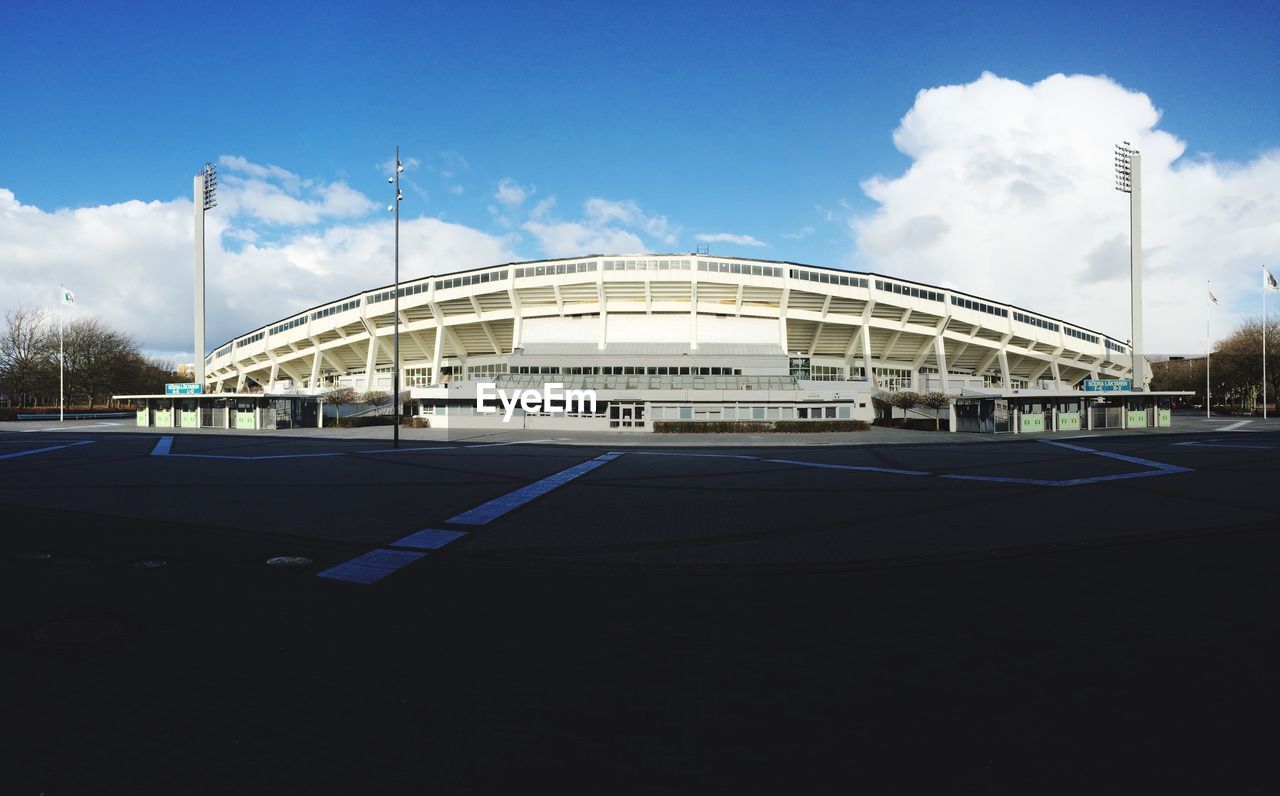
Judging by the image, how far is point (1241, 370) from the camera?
58.0 meters

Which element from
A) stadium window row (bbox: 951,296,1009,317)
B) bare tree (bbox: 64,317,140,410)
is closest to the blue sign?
stadium window row (bbox: 951,296,1009,317)

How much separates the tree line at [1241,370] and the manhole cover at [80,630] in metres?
78.5

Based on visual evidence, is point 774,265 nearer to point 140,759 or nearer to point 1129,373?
point 1129,373

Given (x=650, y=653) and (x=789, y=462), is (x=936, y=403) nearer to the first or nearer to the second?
(x=789, y=462)

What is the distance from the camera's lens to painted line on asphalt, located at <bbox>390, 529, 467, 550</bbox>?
8.38 m

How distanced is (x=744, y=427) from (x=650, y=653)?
3177 cm

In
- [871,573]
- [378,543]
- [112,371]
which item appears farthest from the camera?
[112,371]

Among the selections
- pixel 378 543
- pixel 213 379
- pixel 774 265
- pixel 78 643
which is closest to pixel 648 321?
pixel 774 265

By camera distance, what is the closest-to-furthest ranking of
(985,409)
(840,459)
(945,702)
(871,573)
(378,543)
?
(945,702), (871,573), (378,543), (840,459), (985,409)

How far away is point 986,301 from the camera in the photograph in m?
55.3

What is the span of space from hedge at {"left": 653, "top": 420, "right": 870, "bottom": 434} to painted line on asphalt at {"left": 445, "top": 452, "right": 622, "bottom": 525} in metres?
18.2

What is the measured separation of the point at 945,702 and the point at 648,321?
49319mm

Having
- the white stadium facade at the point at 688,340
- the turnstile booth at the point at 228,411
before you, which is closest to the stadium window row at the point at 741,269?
the white stadium facade at the point at 688,340

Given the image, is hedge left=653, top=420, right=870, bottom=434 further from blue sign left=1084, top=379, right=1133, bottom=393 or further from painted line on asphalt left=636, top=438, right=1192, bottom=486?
blue sign left=1084, top=379, right=1133, bottom=393
